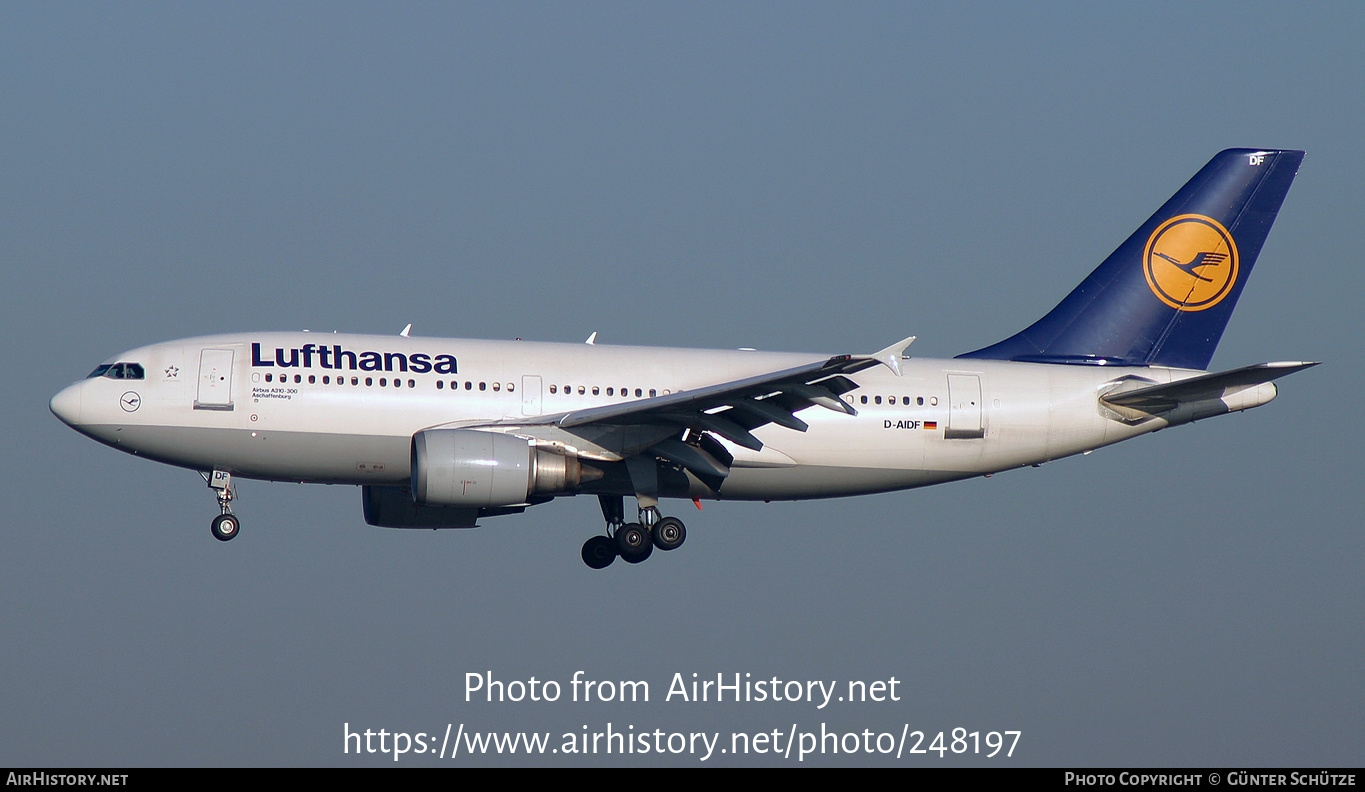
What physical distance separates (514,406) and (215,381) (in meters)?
5.66

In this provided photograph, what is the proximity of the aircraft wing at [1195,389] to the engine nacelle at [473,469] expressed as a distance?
12.4 meters

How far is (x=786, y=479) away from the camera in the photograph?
31266 millimetres

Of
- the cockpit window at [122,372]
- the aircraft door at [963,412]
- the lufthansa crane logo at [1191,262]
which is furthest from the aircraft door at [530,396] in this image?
the lufthansa crane logo at [1191,262]

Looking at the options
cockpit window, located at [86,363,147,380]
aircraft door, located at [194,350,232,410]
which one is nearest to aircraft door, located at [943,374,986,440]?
aircraft door, located at [194,350,232,410]

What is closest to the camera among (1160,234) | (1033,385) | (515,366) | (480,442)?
(480,442)

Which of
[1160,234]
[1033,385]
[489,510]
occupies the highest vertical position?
[1160,234]

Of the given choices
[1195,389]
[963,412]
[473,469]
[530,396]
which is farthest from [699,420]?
[1195,389]

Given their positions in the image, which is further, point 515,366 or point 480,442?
point 515,366

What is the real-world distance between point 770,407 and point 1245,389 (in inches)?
419

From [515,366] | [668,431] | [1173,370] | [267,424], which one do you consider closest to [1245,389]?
[1173,370]

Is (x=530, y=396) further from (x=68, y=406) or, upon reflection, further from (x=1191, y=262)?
(x=1191, y=262)

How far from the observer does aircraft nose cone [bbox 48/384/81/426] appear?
1151 inches

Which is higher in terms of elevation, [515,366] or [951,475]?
[515,366]

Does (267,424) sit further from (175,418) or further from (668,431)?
(668,431)
